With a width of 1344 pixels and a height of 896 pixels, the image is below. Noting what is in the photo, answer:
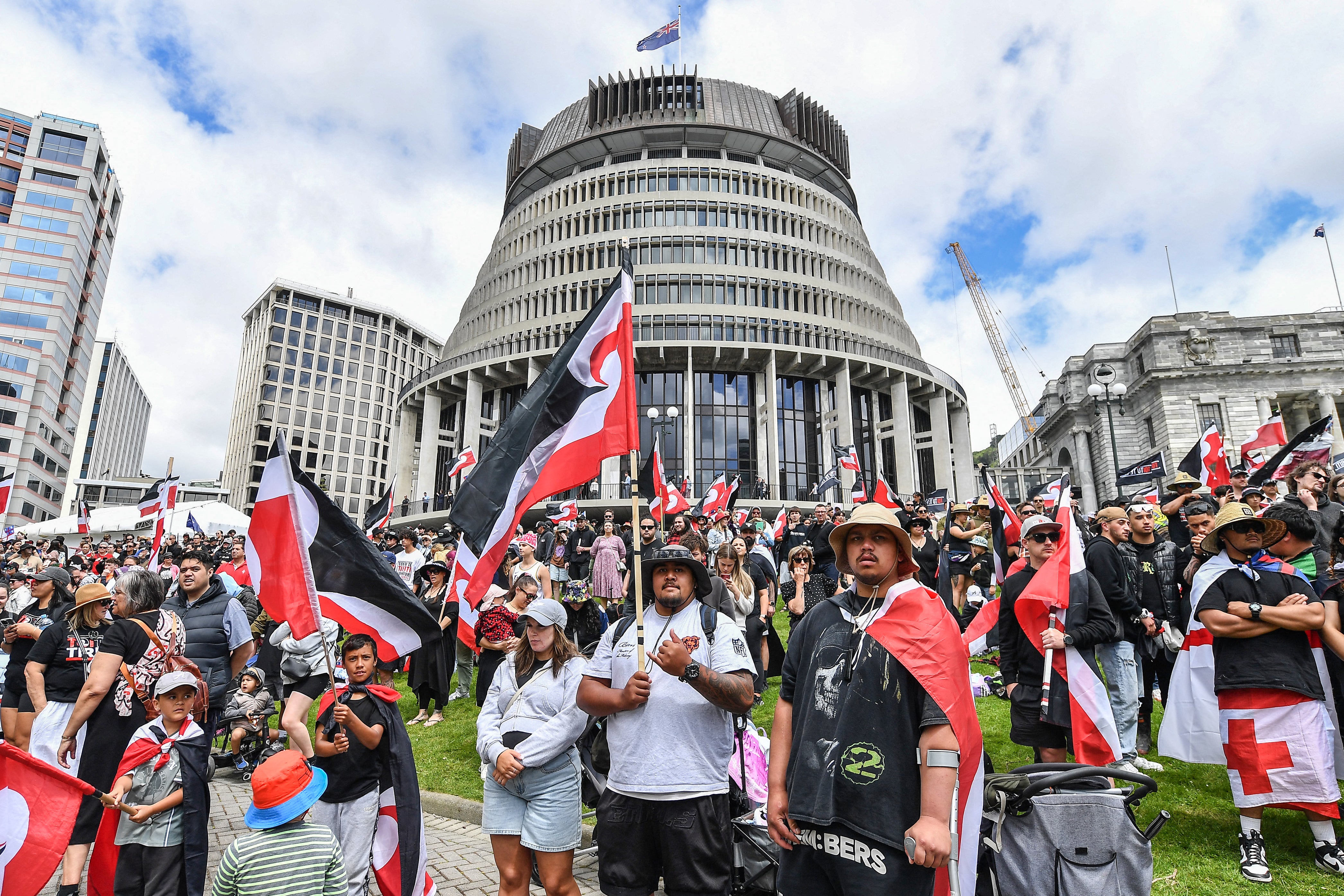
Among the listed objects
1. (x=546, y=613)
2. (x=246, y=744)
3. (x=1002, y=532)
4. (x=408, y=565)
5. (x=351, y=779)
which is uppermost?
(x=1002, y=532)

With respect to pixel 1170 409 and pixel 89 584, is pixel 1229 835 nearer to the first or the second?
pixel 89 584

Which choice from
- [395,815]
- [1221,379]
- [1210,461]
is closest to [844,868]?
[395,815]

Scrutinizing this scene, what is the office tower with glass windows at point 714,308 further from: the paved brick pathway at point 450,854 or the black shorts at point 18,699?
the black shorts at point 18,699

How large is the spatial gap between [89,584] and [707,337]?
46.5 meters

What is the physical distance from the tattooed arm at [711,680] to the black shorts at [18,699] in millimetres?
5667

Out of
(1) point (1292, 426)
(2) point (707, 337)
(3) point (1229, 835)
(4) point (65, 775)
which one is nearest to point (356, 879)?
(4) point (65, 775)

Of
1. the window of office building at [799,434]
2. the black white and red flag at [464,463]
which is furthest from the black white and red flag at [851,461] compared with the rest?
the window of office building at [799,434]

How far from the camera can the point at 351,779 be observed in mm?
4613

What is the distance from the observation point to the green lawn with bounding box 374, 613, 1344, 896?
451 centimetres

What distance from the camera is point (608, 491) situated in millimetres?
47281

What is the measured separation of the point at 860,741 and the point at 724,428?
160 ft

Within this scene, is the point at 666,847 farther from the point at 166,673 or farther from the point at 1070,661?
the point at 166,673

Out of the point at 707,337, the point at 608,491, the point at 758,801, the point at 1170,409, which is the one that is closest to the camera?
the point at 758,801

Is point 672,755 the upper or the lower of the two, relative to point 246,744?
upper
